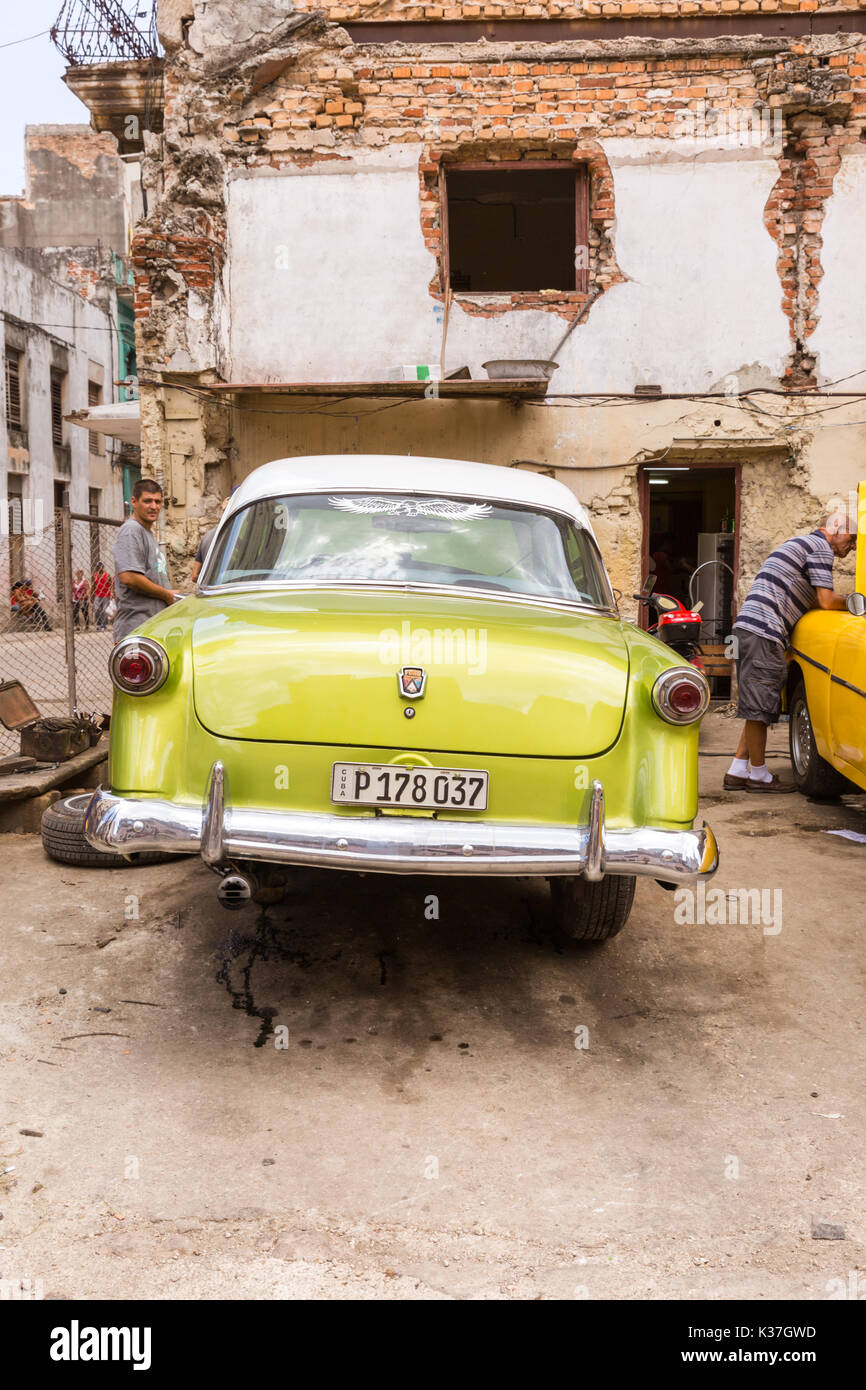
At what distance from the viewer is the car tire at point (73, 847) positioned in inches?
206

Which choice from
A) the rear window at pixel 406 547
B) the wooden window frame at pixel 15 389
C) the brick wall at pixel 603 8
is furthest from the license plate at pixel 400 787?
the wooden window frame at pixel 15 389

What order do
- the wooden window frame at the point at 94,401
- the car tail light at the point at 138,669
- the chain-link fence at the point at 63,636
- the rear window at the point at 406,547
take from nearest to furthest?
the car tail light at the point at 138,669 → the rear window at the point at 406,547 → the chain-link fence at the point at 63,636 → the wooden window frame at the point at 94,401

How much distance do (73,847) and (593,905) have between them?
A: 273cm

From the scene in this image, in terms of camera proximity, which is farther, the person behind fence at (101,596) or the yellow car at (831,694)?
the person behind fence at (101,596)

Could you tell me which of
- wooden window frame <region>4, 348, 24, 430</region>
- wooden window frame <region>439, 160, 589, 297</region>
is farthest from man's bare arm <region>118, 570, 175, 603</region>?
wooden window frame <region>4, 348, 24, 430</region>

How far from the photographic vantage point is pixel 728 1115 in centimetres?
299

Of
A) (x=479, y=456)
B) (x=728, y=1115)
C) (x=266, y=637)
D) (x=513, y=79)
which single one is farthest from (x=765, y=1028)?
(x=513, y=79)

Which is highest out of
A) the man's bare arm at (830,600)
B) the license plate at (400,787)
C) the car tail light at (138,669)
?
the car tail light at (138,669)

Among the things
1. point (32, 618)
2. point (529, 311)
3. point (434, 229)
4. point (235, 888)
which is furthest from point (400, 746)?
point (32, 618)

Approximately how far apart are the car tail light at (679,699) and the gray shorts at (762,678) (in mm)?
3573

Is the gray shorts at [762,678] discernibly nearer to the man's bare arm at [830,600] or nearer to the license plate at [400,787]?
the man's bare arm at [830,600]

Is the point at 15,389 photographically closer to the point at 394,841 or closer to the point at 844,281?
the point at 844,281

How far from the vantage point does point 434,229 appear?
9938 millimetres
